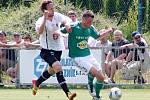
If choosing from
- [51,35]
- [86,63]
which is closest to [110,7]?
[51,35]

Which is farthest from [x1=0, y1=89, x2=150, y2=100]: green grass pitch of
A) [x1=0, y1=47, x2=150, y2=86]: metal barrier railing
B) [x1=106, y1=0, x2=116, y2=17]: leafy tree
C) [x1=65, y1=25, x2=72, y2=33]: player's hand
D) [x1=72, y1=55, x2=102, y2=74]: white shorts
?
[x1=106, y1=0, x2=116, y2=17]: leafy tree

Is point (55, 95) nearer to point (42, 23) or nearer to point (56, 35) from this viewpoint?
point (56, 35)

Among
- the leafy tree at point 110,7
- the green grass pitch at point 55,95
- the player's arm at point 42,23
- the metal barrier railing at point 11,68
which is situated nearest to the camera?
the player's arm at point 42,23

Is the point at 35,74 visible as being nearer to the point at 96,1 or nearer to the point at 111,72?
the point at 111,72

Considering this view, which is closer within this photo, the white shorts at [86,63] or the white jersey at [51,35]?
the white shorts at [86,63]

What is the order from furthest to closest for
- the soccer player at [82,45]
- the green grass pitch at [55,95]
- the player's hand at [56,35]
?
the green grass pitch at [55,95], the player's hand at [56,35], the soccer player at [82,45]

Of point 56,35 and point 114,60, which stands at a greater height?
point 56,35

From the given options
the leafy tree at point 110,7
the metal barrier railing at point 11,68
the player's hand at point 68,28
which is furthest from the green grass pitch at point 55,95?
the leafy tree at point 110,7

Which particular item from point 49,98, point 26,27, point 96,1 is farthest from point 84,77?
point 96,1

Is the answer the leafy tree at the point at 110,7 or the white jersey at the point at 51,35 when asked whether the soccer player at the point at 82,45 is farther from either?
the leafy tree at the point at 110,7

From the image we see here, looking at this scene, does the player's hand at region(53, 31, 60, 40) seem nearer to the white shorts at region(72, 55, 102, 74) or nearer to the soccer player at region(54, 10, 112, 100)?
the soccer player at region(54, 10, 112, 100)

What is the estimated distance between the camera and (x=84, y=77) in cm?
1767

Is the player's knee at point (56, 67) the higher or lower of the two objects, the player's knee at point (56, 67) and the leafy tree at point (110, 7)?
the lower

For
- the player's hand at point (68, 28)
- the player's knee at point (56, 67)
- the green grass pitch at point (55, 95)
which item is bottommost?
the green grass pitch at point (55, 95)
